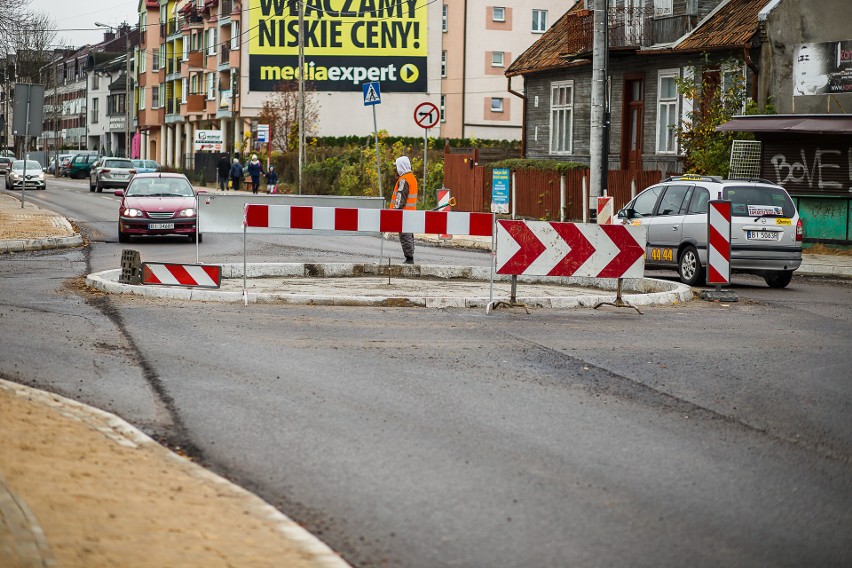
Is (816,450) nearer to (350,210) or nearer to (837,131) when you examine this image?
(350,210)

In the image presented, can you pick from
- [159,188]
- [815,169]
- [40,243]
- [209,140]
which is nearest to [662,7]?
[815,169]

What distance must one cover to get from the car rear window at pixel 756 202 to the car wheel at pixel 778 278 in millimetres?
951

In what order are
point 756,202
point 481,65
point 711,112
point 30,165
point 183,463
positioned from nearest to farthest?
point 183,463 < point 756,202 < point 711,112 < point 30,165 < point 481,65

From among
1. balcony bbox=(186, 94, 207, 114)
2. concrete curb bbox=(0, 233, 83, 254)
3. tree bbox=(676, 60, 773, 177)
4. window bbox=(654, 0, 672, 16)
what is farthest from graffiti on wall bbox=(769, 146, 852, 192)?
balcony bbox=(186, 94, 207, 114)

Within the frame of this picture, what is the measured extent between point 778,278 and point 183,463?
1558cm

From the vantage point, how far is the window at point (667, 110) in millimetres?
34781

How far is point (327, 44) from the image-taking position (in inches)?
2891

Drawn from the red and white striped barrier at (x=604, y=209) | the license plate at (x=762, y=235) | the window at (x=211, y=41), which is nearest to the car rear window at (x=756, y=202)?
the license plate at (x=762, y=235)

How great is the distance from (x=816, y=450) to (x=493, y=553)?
3.15m

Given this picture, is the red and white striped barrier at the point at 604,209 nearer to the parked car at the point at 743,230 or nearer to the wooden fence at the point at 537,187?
the wooden fence at the point at 537,187

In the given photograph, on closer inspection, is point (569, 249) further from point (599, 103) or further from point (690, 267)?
point (599, 103)

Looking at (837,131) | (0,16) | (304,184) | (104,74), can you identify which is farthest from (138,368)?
(104,74)

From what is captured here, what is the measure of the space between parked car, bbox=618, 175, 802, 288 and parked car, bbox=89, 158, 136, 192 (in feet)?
133

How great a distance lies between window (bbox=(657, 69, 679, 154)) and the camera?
34781 mm
